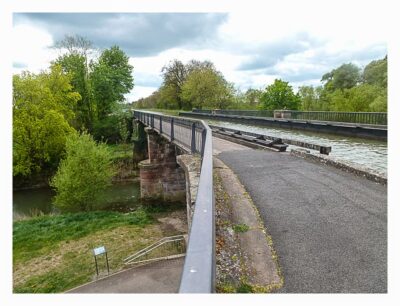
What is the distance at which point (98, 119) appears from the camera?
159 ft

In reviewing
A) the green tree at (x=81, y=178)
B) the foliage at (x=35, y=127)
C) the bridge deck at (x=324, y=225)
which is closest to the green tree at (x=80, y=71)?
the foliage at (x=35, y=127)

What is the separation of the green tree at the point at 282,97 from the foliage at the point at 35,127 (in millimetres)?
25057

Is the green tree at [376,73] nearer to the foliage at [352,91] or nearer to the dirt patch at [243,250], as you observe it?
the foliage at [352,91]

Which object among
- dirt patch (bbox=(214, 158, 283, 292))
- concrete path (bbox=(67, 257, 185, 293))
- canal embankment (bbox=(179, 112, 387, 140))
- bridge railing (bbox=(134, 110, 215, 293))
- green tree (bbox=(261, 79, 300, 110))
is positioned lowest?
concrete path (bbox=(67, 257, 185, 293))

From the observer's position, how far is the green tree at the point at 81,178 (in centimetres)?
2259

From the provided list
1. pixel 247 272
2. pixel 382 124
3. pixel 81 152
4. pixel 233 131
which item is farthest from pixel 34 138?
pixel 247 272

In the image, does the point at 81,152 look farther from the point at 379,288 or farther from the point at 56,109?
the point at 379,288

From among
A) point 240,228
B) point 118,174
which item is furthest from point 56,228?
point 118,174

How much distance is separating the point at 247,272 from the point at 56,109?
3605cm

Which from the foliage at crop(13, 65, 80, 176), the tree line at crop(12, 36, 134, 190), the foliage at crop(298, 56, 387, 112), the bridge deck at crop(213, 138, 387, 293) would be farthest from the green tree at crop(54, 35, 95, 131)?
the bridge deck at crop(213, 138, 387, 293)

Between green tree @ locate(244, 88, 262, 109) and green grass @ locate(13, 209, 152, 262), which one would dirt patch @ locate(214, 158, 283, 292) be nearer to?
green grass @ locate(13, 209, 152, 262)

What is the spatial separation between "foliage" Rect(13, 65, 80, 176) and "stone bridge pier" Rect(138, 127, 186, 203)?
12.3m

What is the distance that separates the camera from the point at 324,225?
15.6ft

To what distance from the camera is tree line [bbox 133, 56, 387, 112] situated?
28.9 metres
